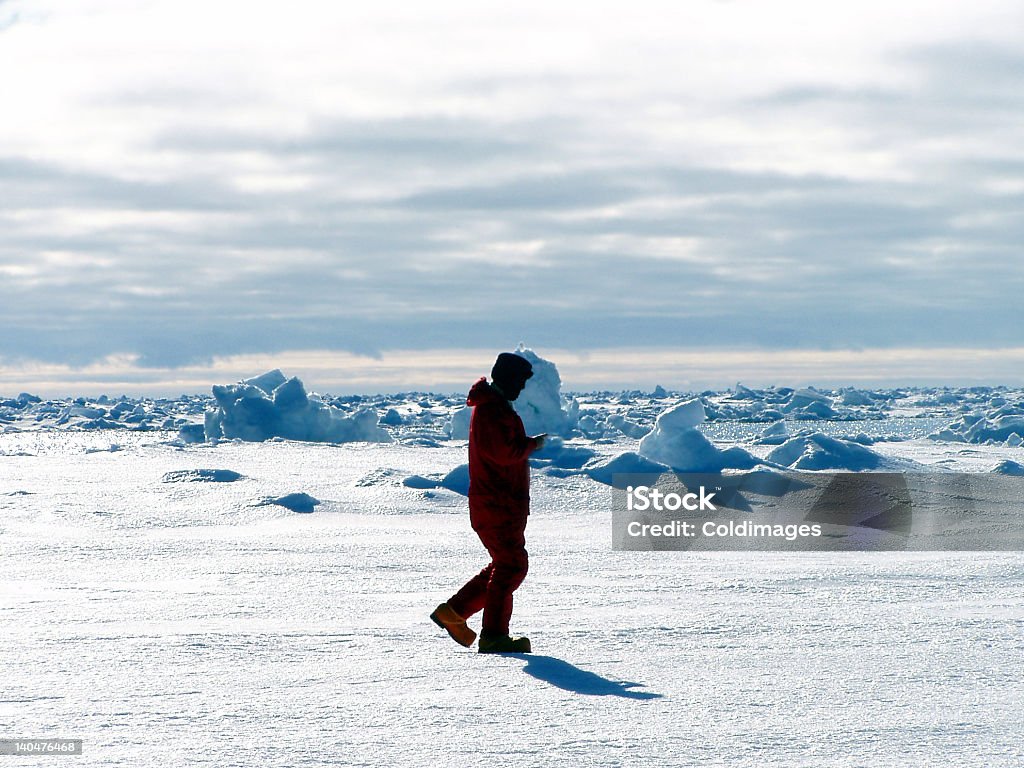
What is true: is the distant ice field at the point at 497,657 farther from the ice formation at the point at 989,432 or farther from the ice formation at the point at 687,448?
the ice formation at the point at 989,432

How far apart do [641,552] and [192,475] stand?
5.57 meters

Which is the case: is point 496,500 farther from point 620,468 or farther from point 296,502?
point 620,468

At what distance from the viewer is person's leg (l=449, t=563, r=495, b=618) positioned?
4027 millimetres

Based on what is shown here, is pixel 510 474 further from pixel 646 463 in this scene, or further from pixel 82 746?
pixel 646 463

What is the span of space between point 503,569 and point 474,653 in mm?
331

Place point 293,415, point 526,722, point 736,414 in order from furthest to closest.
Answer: point 736,414 < point 293,415 < point 526,722

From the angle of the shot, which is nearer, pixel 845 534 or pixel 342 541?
pixel 342 541

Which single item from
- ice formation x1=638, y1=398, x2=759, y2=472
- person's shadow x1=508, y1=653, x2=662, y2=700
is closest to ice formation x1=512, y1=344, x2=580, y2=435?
ice formation x1=638, y1=398, x2=759, y2=472

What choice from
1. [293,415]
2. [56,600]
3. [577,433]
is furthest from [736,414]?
[56,600]

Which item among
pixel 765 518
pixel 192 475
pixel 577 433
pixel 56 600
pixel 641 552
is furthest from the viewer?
pixel 577 433

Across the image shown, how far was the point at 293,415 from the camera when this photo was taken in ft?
65.7

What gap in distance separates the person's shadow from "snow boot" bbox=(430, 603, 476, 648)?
1.05 feet

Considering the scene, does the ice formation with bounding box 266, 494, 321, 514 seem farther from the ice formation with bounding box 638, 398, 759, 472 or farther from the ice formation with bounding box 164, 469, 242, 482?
the ice formation with bounding box 638, 398, 759, 472

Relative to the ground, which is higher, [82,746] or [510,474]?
[510,474]
